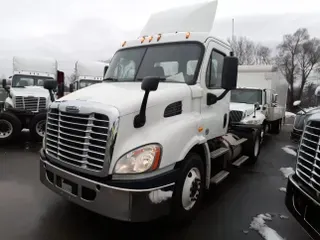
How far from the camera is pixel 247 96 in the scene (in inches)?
414

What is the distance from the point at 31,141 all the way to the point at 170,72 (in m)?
6.79

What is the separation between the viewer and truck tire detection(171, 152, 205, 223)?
346 centimetres

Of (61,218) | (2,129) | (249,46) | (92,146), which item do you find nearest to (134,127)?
(92,146)

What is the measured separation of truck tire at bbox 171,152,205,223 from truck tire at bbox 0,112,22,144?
22.1 ft

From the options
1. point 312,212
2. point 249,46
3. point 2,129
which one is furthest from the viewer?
point 249,46

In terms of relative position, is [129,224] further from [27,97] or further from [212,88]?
[27,97]

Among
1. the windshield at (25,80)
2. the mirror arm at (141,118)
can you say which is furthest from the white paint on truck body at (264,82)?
the mirror arm at (141,118)

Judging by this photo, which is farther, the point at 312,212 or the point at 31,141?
the point at 31,141

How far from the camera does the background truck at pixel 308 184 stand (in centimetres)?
273

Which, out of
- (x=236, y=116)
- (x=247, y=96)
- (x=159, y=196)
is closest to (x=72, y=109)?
(x=159, y=196)

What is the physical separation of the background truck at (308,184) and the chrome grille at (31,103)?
8430mm

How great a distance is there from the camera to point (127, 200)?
296 cm

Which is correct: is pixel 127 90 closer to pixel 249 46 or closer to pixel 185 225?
pixel 185 225

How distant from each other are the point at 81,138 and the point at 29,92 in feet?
25.0
